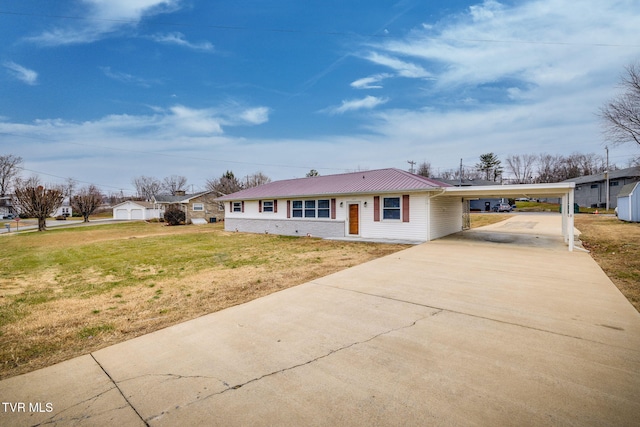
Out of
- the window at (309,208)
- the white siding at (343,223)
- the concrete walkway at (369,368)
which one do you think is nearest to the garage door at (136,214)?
the white siding at (343,223)

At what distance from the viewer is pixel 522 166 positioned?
216 feet

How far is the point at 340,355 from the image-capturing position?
331 cm

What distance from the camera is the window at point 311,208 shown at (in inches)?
662

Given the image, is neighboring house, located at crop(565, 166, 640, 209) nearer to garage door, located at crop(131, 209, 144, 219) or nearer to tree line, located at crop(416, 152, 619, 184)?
tree line, located at crop(416, 152, 619, 184)

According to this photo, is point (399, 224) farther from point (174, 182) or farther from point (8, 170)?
point (8, 170)

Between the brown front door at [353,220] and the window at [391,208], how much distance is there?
1610mm

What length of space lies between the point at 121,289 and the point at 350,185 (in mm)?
12170

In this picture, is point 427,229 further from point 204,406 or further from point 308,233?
point 204,406

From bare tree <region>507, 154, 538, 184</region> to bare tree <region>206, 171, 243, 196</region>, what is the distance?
61.4m

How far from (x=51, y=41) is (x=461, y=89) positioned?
931 inches

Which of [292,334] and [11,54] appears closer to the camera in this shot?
[292,334]

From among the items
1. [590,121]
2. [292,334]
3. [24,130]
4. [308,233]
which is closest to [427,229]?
[308,233]

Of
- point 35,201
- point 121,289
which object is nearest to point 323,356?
point 121,289

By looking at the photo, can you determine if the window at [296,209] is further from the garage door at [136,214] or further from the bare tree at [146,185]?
the bare tree at [146,185]
